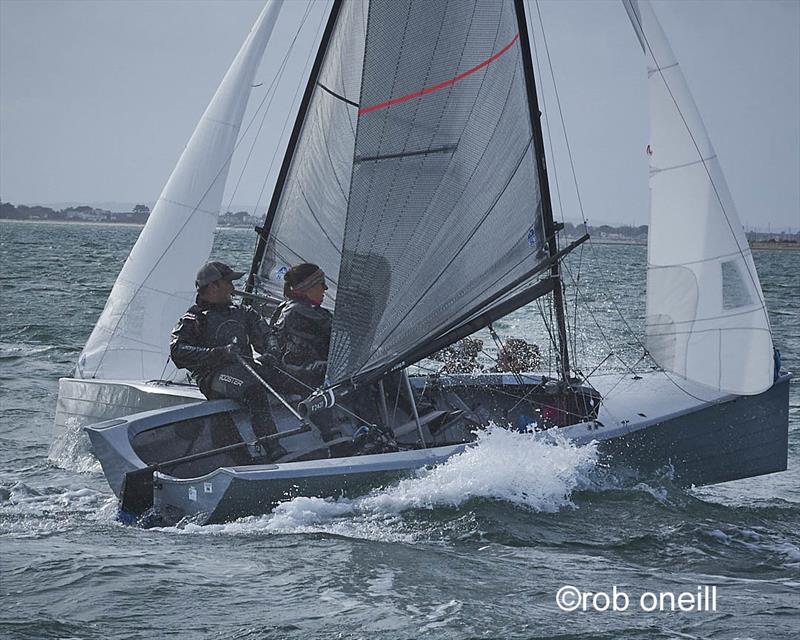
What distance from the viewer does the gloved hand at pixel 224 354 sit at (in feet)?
22.3

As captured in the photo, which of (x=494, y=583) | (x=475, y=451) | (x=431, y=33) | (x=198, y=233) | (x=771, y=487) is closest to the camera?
(x=494, y=583)

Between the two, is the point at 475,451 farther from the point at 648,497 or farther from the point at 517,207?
the point at 517,207

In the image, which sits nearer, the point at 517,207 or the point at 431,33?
the point at 431,33

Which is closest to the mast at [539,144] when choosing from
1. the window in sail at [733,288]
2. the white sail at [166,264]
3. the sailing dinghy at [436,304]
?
the sailing dinghy at [436,304]

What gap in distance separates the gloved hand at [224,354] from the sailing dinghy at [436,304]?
36cm

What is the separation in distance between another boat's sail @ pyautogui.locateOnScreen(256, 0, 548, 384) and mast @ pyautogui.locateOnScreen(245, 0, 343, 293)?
235 cm

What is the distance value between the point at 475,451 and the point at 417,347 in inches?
31.3

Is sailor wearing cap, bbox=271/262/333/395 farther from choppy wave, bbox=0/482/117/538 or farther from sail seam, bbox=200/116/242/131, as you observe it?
sail seam, bbox=200/116/242/131

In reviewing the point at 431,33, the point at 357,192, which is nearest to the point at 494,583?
the point at 357,192

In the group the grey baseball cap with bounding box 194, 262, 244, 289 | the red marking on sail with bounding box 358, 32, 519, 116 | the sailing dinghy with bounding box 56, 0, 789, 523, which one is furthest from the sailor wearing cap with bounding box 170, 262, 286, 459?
the red marking on sail with bounding box 358, 32, 519, 116

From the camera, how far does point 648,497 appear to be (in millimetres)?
6938

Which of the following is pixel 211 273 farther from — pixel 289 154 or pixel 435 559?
pixel 289 154

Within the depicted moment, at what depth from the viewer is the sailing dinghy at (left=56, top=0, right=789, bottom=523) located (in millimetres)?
6734

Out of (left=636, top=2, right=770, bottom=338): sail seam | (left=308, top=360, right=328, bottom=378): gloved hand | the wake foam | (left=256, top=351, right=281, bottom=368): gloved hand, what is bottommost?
the wake foam
